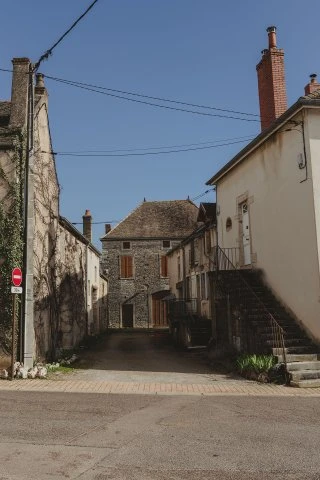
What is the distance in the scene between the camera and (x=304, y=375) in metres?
10.7

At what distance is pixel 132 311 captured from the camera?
1506 inches

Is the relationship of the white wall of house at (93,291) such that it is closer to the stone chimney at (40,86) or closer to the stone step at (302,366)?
the stone chimney at (40,86)

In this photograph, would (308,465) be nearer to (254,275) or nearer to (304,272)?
(304,272)

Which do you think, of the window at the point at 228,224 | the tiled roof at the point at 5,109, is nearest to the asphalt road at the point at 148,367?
the window at the point at 228,224

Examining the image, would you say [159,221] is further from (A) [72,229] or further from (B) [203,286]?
(A) [72,229]

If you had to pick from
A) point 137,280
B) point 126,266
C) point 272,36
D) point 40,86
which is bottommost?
point 137,280

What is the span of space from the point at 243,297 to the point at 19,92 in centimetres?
886

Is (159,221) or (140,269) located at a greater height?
(159,221)

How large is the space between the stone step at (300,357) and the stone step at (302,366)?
0.23m

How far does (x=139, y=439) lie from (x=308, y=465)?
207 centimetres

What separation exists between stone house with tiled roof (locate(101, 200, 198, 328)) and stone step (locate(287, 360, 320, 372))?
88.0 feet

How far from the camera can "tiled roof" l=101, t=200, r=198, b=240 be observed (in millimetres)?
38284

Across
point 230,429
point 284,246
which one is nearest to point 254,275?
point 284,246

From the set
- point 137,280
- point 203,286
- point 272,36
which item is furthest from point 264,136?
point 137,280
